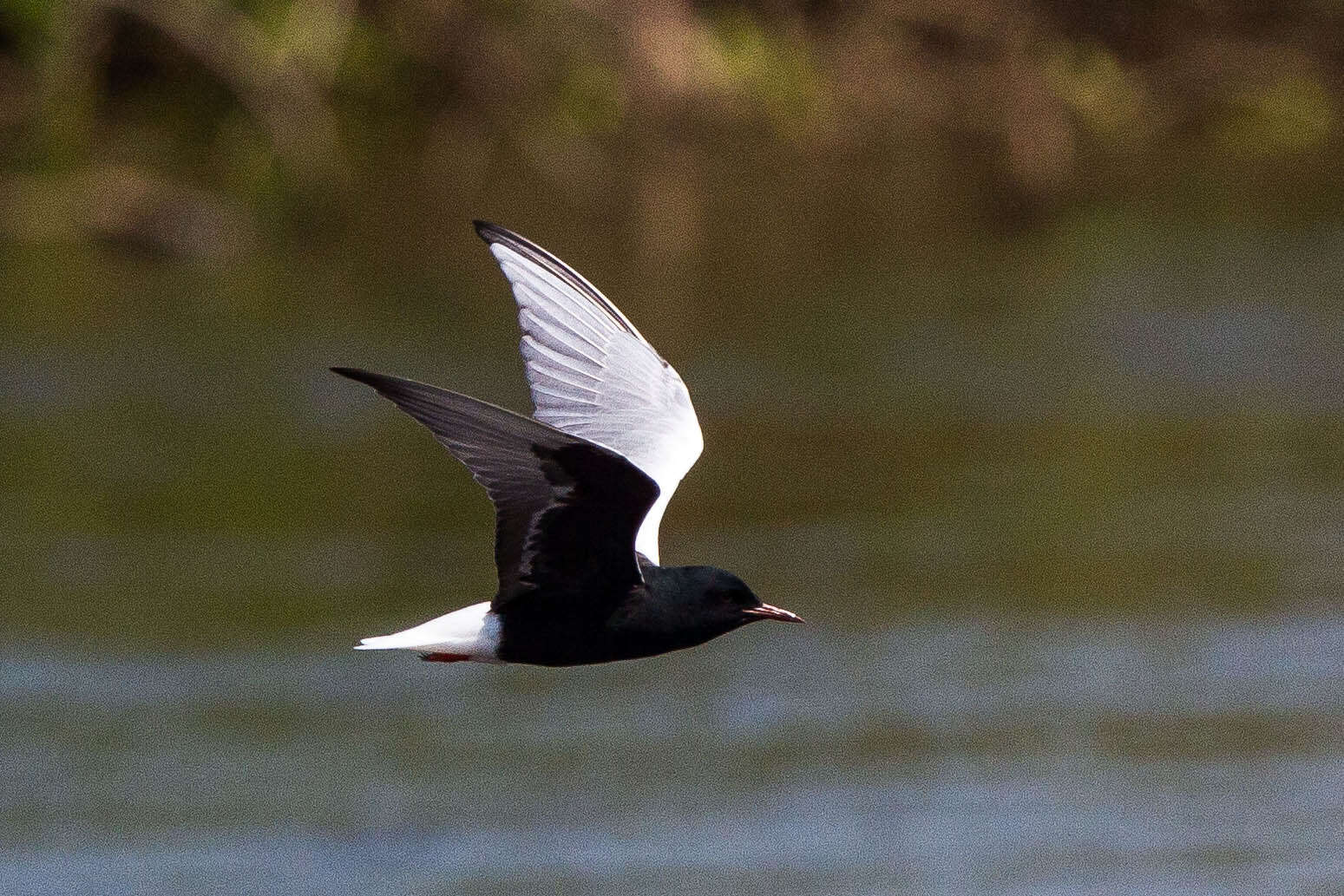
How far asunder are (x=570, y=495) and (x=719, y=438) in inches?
464

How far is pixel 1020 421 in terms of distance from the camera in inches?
693

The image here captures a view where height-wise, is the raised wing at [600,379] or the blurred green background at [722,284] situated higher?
the blurred green background at [722,284]

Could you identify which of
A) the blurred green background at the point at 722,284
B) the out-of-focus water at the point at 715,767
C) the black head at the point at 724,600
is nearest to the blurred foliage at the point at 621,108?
the blurred green background at the point at 722,284

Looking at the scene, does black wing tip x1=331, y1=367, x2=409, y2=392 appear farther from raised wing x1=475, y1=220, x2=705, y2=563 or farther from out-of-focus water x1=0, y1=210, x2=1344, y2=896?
out-of-focus water x1=0, y1=210, x2=1344, y2=896

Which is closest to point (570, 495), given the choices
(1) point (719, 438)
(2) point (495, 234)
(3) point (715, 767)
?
(2) point (495, 234)

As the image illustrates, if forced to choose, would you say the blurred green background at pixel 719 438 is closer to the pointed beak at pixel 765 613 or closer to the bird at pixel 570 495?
the bird at pixel 570 495

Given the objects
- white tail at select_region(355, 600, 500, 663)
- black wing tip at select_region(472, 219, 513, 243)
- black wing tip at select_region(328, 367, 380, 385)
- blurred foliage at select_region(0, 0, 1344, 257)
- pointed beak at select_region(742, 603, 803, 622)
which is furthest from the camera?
blurred foliage at select_region(0, 0, 1344, 257)

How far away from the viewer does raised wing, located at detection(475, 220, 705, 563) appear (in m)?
5.87

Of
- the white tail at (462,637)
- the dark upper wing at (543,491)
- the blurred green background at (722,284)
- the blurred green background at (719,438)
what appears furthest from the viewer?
the blurred green background at (722,284)

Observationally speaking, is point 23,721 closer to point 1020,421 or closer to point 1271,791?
point 1271,791

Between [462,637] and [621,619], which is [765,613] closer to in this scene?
[621,619]

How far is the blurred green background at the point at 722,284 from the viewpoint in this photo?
15.2 metres

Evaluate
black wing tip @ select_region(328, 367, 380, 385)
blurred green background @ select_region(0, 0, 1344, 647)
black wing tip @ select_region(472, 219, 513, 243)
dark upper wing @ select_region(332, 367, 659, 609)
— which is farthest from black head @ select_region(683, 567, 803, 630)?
blurred green background @ select_region(0, 0, 1344, 647)

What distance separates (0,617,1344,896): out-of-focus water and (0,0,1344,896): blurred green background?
3cm
